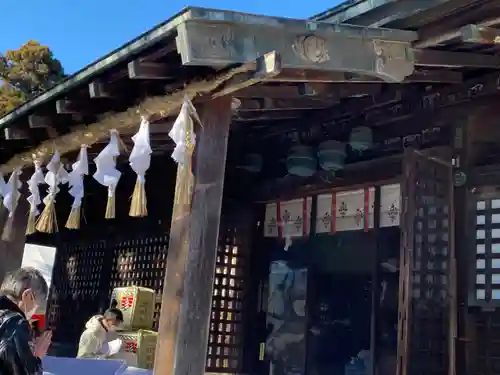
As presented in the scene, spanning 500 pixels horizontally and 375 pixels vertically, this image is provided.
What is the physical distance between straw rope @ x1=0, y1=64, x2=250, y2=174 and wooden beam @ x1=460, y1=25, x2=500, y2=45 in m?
1.57

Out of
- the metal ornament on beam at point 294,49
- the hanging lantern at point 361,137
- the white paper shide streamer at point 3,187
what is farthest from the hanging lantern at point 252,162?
the metal ornament on beam at point 294,49

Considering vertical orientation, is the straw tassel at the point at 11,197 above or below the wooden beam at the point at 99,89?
below

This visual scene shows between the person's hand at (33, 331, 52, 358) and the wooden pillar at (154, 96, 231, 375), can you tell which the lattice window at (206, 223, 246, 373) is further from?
the person's hand at (33, 331, 52, 358)

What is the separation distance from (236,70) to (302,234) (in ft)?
14.6

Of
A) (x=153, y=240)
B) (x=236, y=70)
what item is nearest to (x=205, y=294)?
(x=236, y=70)

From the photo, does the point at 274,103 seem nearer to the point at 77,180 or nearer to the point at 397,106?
the point at 397,106

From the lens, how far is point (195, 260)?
443cm

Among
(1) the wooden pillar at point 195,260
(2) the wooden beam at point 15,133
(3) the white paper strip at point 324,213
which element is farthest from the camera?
(3) the white paper strip at point 324,213

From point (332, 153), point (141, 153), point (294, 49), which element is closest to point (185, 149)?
point (141, 153)

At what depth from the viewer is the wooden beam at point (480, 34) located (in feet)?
14.3

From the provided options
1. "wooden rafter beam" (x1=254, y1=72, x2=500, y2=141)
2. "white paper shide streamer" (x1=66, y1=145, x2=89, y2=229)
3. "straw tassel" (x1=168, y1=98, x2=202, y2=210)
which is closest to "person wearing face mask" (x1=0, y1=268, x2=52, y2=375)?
"straw tassel" (x1=168, y1=98, x2=202, y2=210)

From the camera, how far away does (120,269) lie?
37.2 feet

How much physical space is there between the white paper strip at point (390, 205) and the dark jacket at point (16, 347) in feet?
15.9

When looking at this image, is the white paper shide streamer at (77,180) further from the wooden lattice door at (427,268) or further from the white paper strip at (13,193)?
the wooden lattice door at (427,268)
